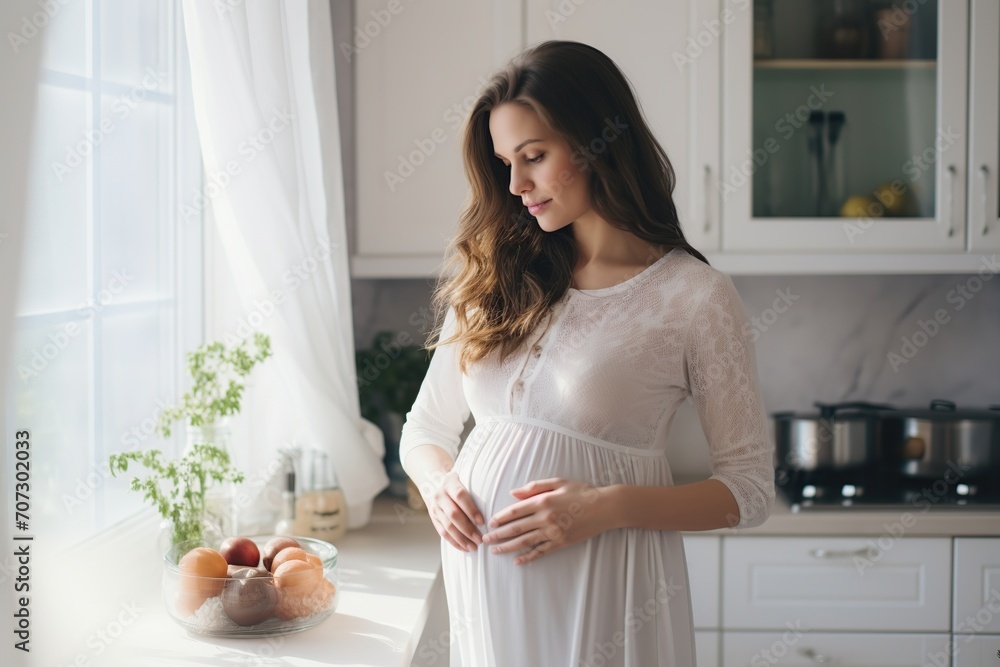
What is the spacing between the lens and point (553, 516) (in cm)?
123

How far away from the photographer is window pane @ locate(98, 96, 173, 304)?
1550 mm

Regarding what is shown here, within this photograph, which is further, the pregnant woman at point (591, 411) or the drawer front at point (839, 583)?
the drawer front at point (839, 583)

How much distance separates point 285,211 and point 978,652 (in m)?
1.83

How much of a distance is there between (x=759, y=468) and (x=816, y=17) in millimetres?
1389

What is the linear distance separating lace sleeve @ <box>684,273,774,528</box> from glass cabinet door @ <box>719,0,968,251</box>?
3.15 feet

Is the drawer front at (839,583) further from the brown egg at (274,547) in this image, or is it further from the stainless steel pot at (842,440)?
the brown egg at (274,547)

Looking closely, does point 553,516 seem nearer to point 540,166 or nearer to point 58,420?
point 540,166

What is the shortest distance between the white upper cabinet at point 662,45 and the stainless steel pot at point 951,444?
812 millimetres

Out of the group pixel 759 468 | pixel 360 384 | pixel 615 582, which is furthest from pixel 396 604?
pixel 360 384

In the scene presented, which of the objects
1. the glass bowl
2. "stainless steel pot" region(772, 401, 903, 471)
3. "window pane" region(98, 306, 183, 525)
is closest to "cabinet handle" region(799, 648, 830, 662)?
"stainless steel pot" region(772, 401, 903, 471)

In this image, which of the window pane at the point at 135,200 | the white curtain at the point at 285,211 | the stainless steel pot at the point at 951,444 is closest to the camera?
the window pane at the point at 135,200

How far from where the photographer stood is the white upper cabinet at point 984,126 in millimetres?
2127

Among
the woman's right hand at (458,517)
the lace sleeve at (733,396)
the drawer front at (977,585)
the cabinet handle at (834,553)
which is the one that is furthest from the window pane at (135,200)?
the drawer front at (977,585)

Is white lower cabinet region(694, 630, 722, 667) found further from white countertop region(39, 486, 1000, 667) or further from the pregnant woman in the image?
the pregnant woman
